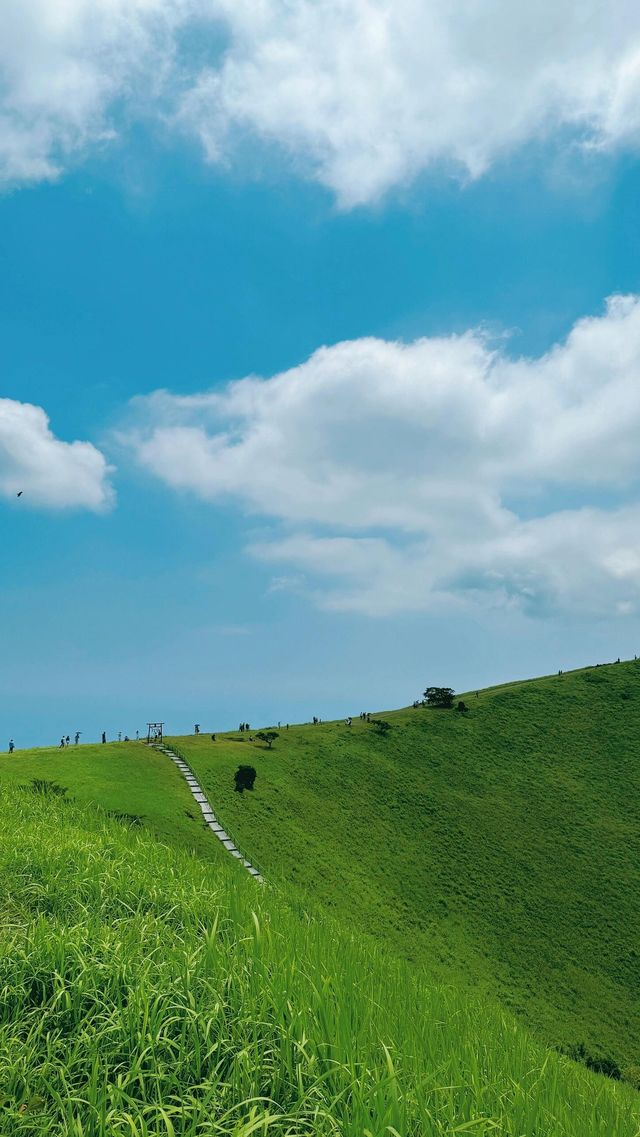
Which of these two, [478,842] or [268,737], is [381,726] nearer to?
[268,737]

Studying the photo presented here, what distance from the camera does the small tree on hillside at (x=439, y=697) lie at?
66312 millimetres

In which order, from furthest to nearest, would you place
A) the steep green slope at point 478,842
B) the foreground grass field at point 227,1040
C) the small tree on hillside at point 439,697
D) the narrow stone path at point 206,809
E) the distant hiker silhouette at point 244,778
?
the small tree on hillside at point 439,697 < the distant hiker silhouette at point 244,778 < the steep green slope at point 478,842 < the narrow stone path at point 206,809 < the foreground grass field at point 227,1040

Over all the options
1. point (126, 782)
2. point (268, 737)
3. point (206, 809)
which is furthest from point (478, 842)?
point (126, 782)

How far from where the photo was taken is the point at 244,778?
42625 mm

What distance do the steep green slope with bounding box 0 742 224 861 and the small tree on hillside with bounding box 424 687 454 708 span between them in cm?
3035

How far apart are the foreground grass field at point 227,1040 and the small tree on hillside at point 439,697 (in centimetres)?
5573

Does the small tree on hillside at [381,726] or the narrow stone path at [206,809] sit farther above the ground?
the small tree on hillside at [381,726]

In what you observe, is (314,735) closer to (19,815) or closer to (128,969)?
(19,815)

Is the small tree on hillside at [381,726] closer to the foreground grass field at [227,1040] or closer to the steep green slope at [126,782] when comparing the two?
the steep green slope at [126,782]

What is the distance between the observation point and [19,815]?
18938mm

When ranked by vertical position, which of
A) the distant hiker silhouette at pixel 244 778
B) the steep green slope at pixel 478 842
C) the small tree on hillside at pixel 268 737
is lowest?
the steep green slope at pixel 478 842

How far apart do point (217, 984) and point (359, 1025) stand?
162cm

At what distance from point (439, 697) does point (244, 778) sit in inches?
1135

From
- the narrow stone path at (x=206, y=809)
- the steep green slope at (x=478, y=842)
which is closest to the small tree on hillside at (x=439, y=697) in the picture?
the steep green slope at (x=478, y=842)
